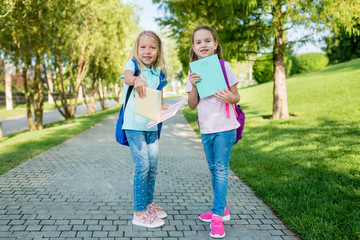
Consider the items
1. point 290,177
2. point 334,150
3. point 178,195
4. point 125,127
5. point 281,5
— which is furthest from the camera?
point 281,5

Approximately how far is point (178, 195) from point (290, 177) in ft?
5.78

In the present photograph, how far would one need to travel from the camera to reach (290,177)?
461 centimetres

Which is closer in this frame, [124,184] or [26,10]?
[124,184]

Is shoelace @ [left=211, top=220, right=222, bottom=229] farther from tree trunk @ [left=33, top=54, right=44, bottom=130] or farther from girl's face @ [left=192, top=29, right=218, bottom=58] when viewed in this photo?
tree trunk @ [left=33, top=54, right=44, bottom=130]

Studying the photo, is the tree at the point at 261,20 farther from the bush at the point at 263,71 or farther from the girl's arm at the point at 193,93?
the bush at the point at 263,71

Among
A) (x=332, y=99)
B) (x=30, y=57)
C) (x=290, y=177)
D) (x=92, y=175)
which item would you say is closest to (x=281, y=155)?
(x=290, y=177)

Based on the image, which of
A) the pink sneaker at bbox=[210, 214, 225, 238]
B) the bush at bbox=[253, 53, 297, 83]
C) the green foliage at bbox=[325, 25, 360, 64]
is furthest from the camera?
the bush at bbox=[253, 53, 297, 83]

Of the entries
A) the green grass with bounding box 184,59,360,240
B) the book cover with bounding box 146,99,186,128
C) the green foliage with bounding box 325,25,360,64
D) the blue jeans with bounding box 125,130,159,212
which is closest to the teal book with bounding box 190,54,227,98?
the book cover with bounding box 146,99,186,128

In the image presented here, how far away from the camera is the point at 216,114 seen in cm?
293

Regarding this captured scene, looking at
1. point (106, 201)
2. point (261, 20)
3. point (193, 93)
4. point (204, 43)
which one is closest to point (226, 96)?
point (193, 93)

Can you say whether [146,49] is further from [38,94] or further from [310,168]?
[38,94]

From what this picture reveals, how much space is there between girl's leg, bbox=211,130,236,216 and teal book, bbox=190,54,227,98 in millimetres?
440

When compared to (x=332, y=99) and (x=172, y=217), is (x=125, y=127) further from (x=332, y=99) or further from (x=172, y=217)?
(x=332, y=99)

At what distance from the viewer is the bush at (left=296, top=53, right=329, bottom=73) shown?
Answer: 116ft
